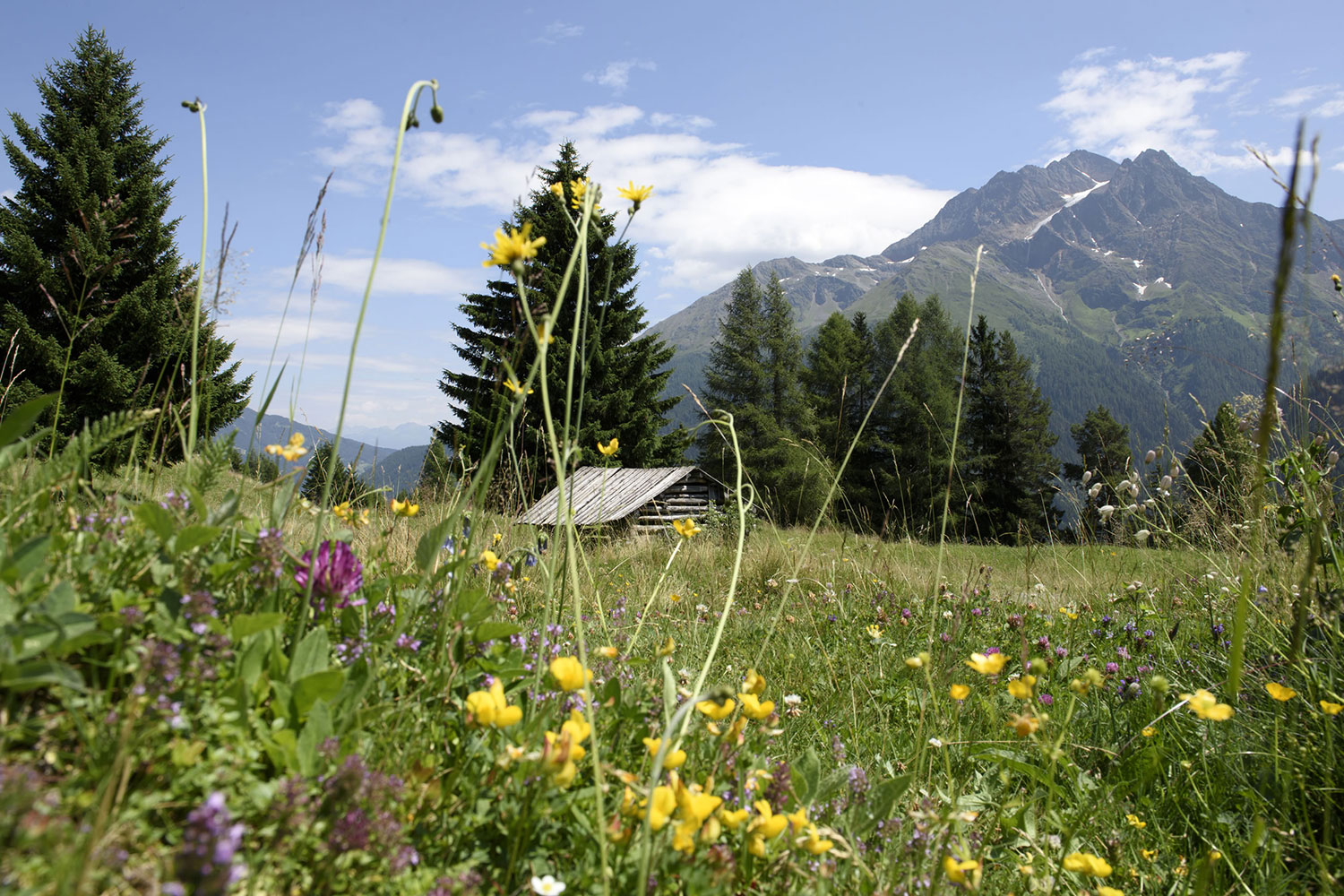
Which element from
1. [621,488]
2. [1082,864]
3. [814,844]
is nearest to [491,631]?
[814,844]

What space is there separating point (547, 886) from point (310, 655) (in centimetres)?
49

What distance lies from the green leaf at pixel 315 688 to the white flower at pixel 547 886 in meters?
0.39

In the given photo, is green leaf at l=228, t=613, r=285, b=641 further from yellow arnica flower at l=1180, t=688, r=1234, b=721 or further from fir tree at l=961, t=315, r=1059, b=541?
fir tree at l=961, t=315, r=1059, b=541

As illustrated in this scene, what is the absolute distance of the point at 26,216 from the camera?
14242 mm

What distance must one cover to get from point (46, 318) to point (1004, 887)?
18.4 meters

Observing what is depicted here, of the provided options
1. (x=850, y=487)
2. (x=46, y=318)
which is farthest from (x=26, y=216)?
(x=850, y=487)

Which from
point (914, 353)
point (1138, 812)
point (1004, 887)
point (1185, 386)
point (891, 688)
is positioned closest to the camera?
point (1004, 887)

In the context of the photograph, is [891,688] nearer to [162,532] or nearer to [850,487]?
[162,532]

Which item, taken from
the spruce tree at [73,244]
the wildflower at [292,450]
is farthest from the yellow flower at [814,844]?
the spruce tree at [73,244]

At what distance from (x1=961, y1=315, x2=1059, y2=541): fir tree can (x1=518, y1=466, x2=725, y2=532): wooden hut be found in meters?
20.7

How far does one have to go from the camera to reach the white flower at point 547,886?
88 cm

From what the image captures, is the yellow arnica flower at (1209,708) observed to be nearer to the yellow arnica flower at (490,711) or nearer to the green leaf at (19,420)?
the yellow arnica flower at (490,711)

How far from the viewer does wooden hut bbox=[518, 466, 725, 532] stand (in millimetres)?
11797

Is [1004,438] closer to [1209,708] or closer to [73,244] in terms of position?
[73,244]
